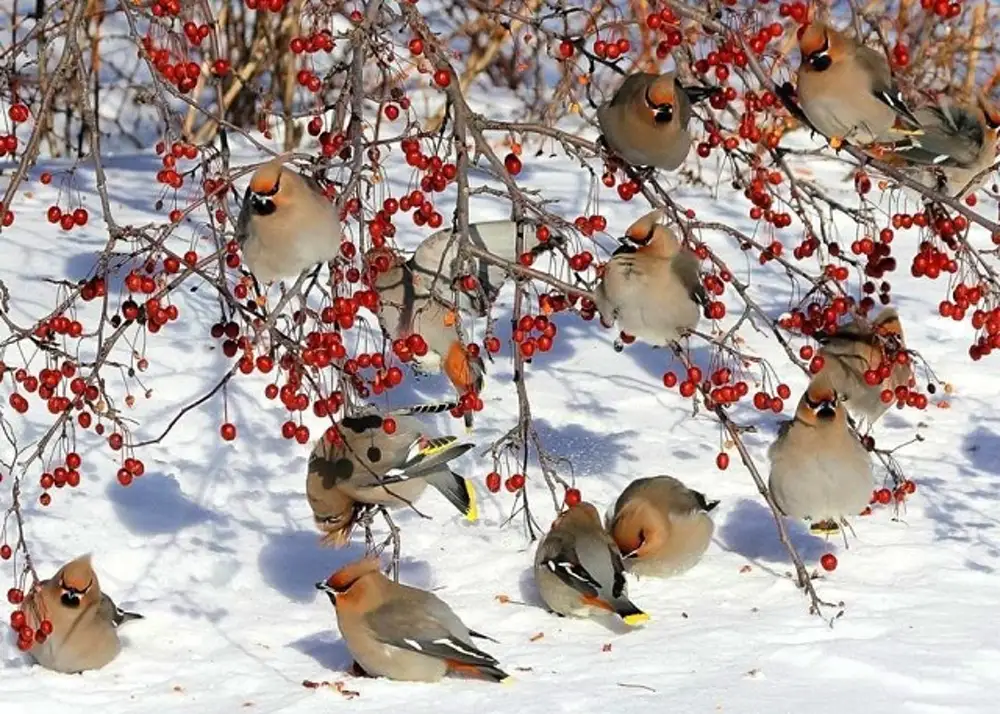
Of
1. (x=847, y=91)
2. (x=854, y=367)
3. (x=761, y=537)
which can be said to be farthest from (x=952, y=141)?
(x=761, y=537)

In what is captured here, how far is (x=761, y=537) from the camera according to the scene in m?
4.80

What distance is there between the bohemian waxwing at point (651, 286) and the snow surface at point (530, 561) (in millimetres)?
674

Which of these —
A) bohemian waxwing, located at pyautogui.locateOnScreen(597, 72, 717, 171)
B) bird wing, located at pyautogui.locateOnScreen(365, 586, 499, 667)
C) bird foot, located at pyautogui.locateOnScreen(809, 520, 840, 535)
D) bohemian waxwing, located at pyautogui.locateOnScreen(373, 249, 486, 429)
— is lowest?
bird wing, located at pyautogui.locateOnScreen(365, 586, 499, 667)

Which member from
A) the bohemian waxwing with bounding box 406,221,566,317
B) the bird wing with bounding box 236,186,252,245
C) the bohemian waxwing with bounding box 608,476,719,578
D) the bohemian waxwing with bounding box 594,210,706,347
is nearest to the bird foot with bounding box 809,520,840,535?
the bohemian waxwing with bounding box 608,476,719,578

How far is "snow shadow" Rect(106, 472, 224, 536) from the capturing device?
15.5ft

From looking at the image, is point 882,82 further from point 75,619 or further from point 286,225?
point 75,619

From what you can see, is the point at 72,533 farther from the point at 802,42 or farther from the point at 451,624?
the point at 802,42

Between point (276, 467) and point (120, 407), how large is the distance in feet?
1.85

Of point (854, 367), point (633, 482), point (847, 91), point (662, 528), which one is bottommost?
point (662, 528)

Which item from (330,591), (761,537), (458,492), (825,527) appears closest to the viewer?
(330,591)

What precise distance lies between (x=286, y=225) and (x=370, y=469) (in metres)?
0.67

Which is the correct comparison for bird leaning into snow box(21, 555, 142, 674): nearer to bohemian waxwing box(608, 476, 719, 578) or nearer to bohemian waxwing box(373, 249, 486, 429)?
bohemian waxwing box(373, 249, 486, 429)

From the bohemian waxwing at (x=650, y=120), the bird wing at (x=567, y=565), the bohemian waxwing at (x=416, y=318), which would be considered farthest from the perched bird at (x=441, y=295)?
the bird wing at (x=567, y=565)

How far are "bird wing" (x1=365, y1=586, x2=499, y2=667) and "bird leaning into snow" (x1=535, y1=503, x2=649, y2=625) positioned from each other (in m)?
0.30
